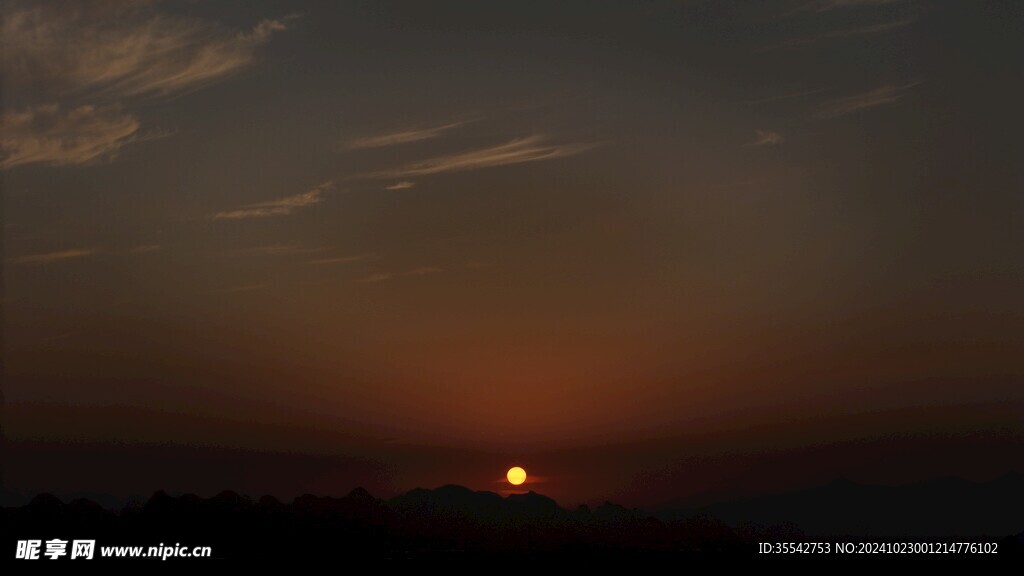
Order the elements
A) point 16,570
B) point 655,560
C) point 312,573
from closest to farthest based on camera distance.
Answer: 1. point 16,570
2. point 312,573
3. point 655,560

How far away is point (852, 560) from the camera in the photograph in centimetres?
6894

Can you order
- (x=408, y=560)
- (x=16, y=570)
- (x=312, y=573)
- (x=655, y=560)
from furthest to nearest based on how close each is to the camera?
1. (x=655, y=560)
2. (x=408, y=560)
3. (x=312, y=573)
4. (x=16, y=570)

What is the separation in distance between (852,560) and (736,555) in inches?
475

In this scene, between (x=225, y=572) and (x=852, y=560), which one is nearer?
(x=225, y=572)

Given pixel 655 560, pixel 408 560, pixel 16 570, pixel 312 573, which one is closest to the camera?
pixel 16 570

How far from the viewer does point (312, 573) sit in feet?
225

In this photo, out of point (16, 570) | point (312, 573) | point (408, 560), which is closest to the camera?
point (16, 570)

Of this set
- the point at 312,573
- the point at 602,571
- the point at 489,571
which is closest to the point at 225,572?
the point at 312,573

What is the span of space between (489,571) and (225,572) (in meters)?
23.4

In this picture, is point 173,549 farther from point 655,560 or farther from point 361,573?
point 655,560

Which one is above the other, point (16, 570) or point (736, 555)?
point (736, 555)

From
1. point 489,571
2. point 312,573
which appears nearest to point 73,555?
point 312,573

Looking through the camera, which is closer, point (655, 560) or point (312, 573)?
point (312, 573)

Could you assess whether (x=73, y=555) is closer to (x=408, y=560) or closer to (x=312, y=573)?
(x=312, y=573)
